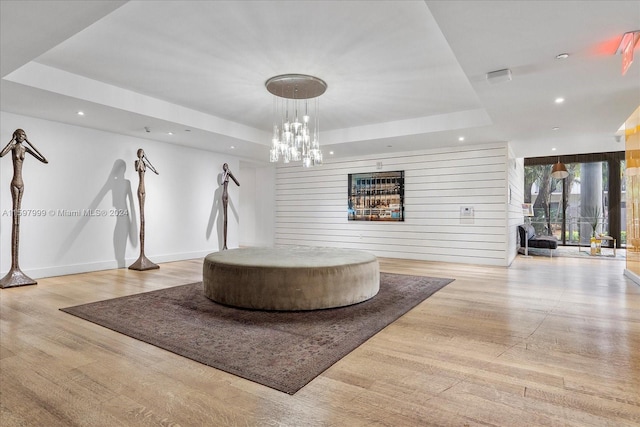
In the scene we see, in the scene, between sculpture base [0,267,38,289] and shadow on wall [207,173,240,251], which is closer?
sculpture base [0,267,38,289]

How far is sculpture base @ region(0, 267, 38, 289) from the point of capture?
186 inches

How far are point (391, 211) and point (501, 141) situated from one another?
8.97 ft

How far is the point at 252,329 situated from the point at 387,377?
1.35 m

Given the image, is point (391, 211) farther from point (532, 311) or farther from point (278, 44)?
point (278, 44)

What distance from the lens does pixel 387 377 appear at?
2.19 metres

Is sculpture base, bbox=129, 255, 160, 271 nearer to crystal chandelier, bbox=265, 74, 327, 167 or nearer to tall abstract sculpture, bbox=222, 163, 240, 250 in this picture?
tall abstract sculpture, bbox=222, 163, 240, 250

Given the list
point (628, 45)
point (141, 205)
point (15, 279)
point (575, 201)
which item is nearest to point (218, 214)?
point (141, 205)

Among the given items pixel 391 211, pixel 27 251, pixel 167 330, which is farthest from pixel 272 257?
pixel 391 211

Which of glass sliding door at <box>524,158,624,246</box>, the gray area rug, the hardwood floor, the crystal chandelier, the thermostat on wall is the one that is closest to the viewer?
the hardwood floor

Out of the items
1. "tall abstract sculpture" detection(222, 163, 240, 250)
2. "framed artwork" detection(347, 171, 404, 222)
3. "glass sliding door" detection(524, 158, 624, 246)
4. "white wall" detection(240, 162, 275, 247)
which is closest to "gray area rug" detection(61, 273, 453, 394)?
"tall abstract sculpture" detection(222, 163, 240, 250)

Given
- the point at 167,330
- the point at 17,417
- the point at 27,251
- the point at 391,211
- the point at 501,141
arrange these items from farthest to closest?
the point at 391,211 → the point at 501,141 → the point at 27,251 → the point at 167,330 → the point at 17,417

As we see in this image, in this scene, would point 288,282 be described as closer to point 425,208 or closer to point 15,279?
point 15,279

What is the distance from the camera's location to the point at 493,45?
3.03 m

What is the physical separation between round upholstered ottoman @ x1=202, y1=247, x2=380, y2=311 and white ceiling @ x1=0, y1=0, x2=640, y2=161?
90.1 inches
